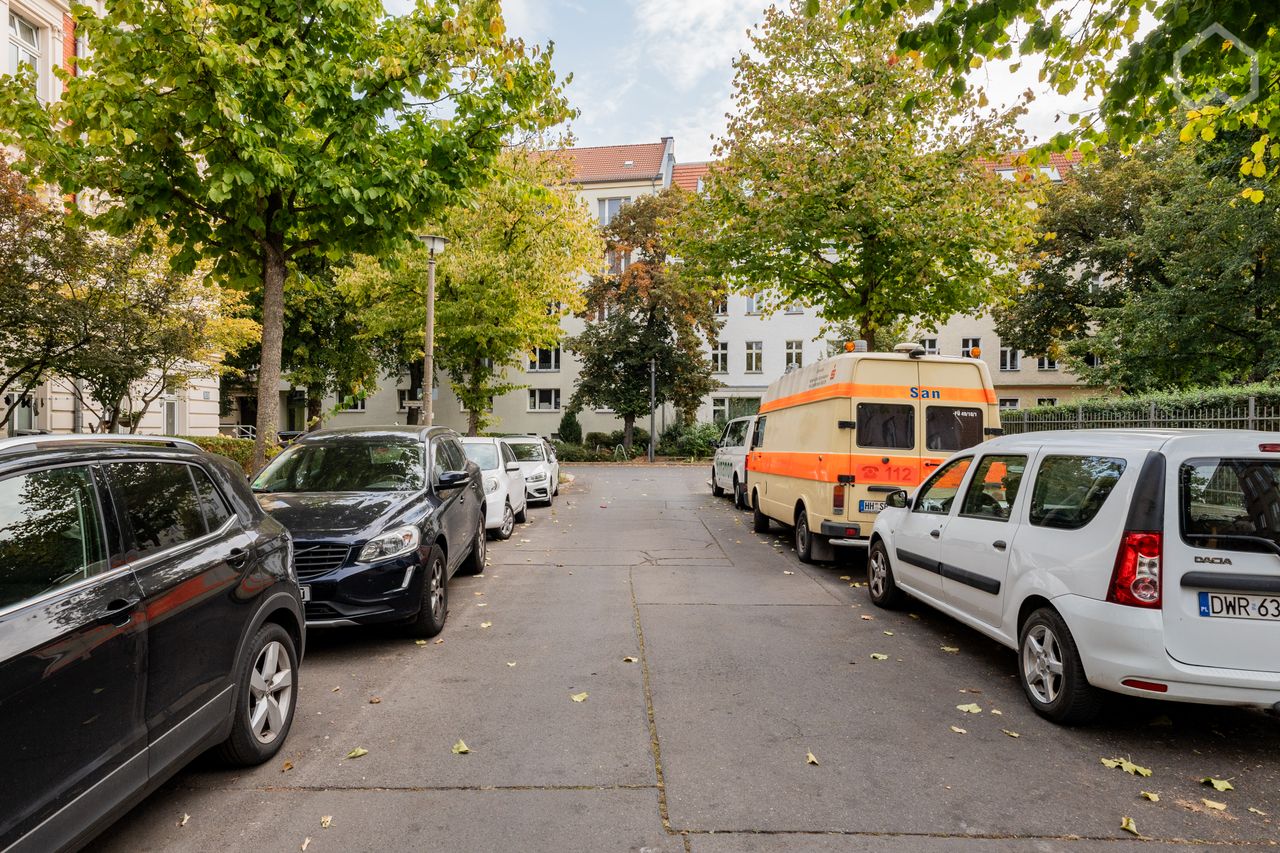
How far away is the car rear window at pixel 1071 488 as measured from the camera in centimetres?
444

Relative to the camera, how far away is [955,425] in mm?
9234

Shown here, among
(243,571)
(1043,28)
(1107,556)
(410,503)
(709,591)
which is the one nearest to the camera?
(243,571)

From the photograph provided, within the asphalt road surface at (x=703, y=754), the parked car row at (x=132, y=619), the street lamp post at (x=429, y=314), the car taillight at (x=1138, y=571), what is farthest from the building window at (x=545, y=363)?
the car taillight at (x=1138, y=571)

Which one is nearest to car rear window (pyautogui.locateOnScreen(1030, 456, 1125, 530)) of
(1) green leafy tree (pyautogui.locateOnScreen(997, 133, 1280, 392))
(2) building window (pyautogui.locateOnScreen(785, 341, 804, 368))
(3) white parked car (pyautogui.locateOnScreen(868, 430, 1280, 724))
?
(3) white parked car (pyautogui.locateOnScreen(868, 430, 1280, 724))

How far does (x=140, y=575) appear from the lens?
300 cm

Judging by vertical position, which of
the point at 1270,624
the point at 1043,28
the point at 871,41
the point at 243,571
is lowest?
the point at 1270,624

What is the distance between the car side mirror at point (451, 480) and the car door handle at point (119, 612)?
164 inches

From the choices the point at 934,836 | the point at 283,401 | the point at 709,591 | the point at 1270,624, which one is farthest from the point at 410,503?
the point at 283,401

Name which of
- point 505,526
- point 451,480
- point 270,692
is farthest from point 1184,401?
point 270,692

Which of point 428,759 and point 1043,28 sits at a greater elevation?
point 1043,28

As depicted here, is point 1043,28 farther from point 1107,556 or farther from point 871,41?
point 871,41

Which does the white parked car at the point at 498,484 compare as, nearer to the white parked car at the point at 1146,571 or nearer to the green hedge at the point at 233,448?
the green hedge at the point at 233,448

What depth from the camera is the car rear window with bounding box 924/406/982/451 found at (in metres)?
9.18

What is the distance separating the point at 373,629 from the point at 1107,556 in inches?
222
